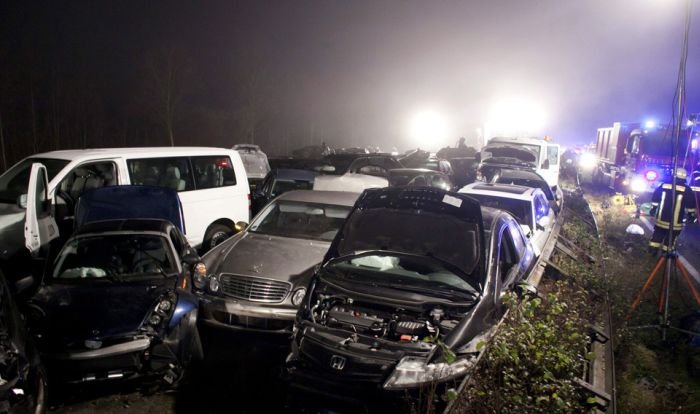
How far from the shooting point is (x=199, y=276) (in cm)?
573

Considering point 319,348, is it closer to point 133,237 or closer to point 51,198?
point 133,237

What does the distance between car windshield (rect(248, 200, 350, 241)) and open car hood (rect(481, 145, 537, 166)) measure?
396 inches

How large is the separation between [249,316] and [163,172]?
4.18 metres

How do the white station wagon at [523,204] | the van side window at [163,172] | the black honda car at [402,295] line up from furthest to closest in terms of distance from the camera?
the van side window at [163,172]
the white station wagon at [523,204]
the black honda car at [402,295]

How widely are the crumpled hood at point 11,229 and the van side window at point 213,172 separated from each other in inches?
111

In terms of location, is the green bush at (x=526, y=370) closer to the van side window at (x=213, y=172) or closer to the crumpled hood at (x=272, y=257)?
the crumpled hood at (x=272, y=257)

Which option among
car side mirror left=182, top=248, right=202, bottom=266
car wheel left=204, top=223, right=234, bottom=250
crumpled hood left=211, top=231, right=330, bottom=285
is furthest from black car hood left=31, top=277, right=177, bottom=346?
car wheel left=204, top=223, right=234, bottom=250

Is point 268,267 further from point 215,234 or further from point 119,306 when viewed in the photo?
point 215,234

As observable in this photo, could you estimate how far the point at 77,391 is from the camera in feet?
14.7

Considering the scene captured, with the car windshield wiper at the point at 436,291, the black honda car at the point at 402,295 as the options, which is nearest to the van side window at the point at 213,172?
the black honda car at the point at 402,295

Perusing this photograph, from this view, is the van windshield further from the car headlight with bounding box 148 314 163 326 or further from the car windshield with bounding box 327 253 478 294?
the car windshield with bounding box 327 253 478 294

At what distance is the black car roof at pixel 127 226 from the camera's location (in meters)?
5.45

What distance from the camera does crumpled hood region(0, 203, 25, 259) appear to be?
6457 millimetres

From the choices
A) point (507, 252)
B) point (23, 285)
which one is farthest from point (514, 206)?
point (23, 285)
